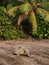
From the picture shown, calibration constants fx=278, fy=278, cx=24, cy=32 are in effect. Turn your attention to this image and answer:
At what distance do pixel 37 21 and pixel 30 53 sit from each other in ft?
14.6

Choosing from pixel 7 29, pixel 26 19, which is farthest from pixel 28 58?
pixel 26 19

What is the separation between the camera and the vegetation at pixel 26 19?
13.0 meters

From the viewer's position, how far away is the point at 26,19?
1353 cm

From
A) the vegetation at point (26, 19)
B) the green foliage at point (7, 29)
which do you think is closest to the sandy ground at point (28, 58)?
the green foliage at point (7, 29)

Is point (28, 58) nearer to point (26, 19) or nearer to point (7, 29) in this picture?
point (7, 29)

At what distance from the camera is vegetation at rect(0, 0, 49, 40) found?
13033 millimetres

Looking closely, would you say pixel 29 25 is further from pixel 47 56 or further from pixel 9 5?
pixel 47 56

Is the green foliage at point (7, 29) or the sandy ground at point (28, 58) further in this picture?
the green foliage at point (7, 29)

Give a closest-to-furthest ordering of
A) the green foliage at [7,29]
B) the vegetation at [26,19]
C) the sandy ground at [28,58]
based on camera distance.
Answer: the sandy ground at [28,58] < the green foliage at [7,29] < the vegetation at [26,19]

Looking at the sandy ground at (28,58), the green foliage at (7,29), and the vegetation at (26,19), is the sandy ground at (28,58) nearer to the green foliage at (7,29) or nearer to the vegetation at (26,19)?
the green foliage at (7,29)

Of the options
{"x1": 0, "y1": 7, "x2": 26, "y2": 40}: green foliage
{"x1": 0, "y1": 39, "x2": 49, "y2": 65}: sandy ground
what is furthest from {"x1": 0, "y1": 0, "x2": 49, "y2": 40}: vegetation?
{"x1": 0, "y1": 39, "x2": 49, "y2": 65}: sandy ground

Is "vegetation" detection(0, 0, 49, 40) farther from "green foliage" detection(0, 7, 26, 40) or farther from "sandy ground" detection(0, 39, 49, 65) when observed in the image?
"sandy ground" detection(0, 39, 49, 65)

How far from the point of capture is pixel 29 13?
13.4 metres

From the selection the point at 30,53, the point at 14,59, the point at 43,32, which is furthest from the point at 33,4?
the point at 14,59
